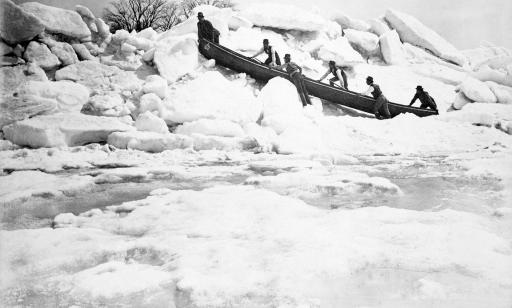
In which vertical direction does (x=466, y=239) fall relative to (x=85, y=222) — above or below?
above

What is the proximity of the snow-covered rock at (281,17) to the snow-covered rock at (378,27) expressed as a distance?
232cm

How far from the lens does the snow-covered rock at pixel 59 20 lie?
684cm

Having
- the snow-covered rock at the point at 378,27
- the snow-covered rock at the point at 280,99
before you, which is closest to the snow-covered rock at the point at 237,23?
the snow-covered rock at the point at 280,99

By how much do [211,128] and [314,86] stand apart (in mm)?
2830

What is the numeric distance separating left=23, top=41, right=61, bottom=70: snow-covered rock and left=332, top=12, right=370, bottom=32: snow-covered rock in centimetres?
791

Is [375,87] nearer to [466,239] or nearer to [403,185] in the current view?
[403,185]

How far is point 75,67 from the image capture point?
6711 mm

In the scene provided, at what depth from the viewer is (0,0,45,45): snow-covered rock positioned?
19.9ft

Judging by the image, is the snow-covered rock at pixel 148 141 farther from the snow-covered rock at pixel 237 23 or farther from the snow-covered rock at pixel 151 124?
the snow-covered rock at pixel 237 23

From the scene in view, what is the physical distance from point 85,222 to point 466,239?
2.43 metres

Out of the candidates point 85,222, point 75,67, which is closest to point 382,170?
point 85,222

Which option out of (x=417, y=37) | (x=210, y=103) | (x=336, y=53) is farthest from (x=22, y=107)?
(x=417, y=37)

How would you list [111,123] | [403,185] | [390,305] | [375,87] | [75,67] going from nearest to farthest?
1. [390,305]
2. [403,185]
3. [111,123]
4. [75,67]
5. [375,87]

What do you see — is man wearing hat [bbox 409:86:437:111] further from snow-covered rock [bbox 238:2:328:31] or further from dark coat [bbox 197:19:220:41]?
dark coat [bbox 197:19:220:41]
